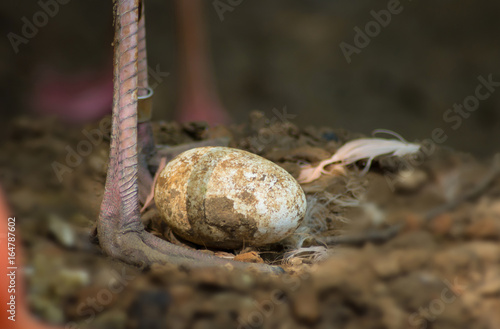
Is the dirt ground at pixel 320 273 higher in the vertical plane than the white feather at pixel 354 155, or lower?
higher

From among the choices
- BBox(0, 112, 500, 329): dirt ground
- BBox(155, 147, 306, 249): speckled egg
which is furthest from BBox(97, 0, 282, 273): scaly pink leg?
BBox(0, 112, 500, 329): dirt ground

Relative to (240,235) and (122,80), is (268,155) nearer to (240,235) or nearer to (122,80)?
(240,235)

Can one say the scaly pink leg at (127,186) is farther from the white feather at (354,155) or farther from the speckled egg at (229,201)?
the white feather at (354,155)

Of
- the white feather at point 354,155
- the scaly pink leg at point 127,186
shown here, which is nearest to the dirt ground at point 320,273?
the scaly pink leg at point 127,186

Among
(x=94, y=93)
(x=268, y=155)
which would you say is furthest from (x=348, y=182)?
(x=94, y=93)

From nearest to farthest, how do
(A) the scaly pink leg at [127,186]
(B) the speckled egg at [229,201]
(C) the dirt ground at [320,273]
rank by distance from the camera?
(C) the dirt ground at [320,273]
(A) the scaly pink leg at [127,186]
(B) the speckled egg at [229,201]

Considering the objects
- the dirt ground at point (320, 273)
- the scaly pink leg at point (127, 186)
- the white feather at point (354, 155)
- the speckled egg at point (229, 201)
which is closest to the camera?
the dirt ground at point (320, 273)

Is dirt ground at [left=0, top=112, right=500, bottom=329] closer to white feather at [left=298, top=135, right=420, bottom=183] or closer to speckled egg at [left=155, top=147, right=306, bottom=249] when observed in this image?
speckled egg at [left=155, top=147, right=306, bottom=249]

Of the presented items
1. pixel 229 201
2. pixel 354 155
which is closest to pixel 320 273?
pixel 229 201

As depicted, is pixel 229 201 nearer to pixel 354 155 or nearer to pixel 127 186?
pixel 127 186
